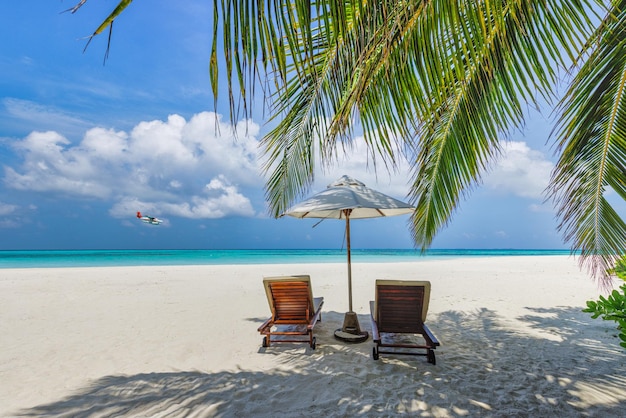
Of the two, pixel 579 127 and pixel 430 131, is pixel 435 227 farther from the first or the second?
pixel 579 127

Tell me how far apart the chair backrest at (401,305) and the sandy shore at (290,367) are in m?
0.37

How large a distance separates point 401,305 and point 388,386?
101cm

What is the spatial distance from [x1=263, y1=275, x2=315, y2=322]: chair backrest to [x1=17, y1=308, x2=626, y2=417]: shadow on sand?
381 millimetres

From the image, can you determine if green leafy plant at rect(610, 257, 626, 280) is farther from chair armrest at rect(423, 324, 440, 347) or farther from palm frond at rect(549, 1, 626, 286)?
chair armrest at rect(423, 324, 440, 347)

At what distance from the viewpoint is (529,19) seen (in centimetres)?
191

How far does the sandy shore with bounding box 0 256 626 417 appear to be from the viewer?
99.9 inches

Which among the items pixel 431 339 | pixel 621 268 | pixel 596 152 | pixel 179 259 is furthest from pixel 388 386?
pixel 179 259

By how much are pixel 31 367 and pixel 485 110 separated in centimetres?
521

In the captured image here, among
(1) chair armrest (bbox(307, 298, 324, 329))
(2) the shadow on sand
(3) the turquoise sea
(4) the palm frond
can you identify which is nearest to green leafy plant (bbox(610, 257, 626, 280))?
A: (4) the palm frond

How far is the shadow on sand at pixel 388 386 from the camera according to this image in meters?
2.48

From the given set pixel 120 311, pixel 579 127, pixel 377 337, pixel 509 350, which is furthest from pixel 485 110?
pixel 120 311

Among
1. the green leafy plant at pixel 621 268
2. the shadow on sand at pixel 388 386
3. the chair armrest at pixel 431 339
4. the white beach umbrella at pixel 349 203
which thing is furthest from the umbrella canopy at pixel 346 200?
the green leafy plant at pixel 621 268

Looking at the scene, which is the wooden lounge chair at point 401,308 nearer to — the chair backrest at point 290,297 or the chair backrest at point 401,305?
the chair backrest at point 401,305

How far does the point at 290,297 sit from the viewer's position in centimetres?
405
